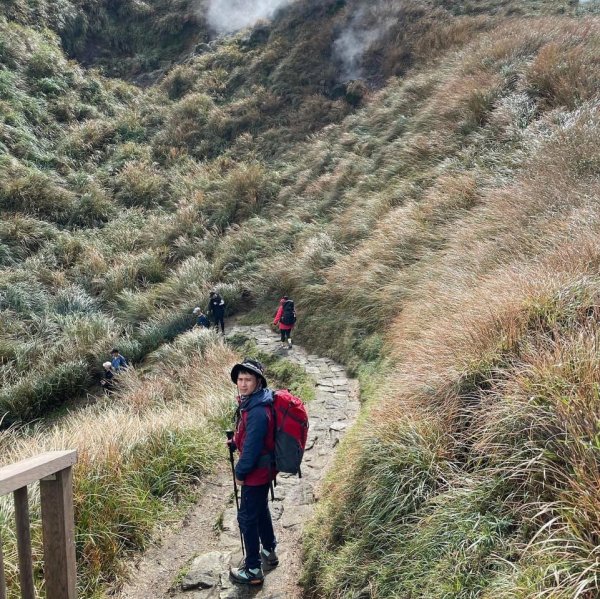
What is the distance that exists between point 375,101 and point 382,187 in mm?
7212

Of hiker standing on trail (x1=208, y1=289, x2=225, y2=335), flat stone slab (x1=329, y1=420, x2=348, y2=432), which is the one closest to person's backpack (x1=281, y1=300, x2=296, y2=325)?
hiker standing on trail (x1=208, y1=289, x2=225, y2=335)

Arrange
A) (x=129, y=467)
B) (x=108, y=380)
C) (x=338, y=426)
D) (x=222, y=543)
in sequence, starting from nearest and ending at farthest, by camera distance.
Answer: (x=222, y=543), (x=129, y=467), (x=338, y=426), (x=108, y=380)

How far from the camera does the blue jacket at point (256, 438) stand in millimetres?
3389

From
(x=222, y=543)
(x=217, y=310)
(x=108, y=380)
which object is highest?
(x=217, y=310)

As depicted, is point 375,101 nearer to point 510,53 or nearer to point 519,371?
point 510,53

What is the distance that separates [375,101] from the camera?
1836cm

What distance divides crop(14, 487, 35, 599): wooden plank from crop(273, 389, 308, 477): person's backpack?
1.62m

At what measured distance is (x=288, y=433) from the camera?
3406 millimetres

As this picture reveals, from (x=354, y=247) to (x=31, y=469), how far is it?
9.29m

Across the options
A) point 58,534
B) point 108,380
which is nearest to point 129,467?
point 58,534

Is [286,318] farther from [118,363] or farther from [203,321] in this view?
[118,363]

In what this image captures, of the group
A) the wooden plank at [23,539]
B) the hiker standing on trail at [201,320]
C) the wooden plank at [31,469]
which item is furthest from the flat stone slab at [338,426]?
the hiker standing on trail at [201,320]

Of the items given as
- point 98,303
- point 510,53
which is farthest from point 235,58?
point 98,303

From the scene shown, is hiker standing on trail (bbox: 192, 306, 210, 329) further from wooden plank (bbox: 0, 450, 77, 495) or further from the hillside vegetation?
wooden plank (bbox: 0, 450, 77, 495)
